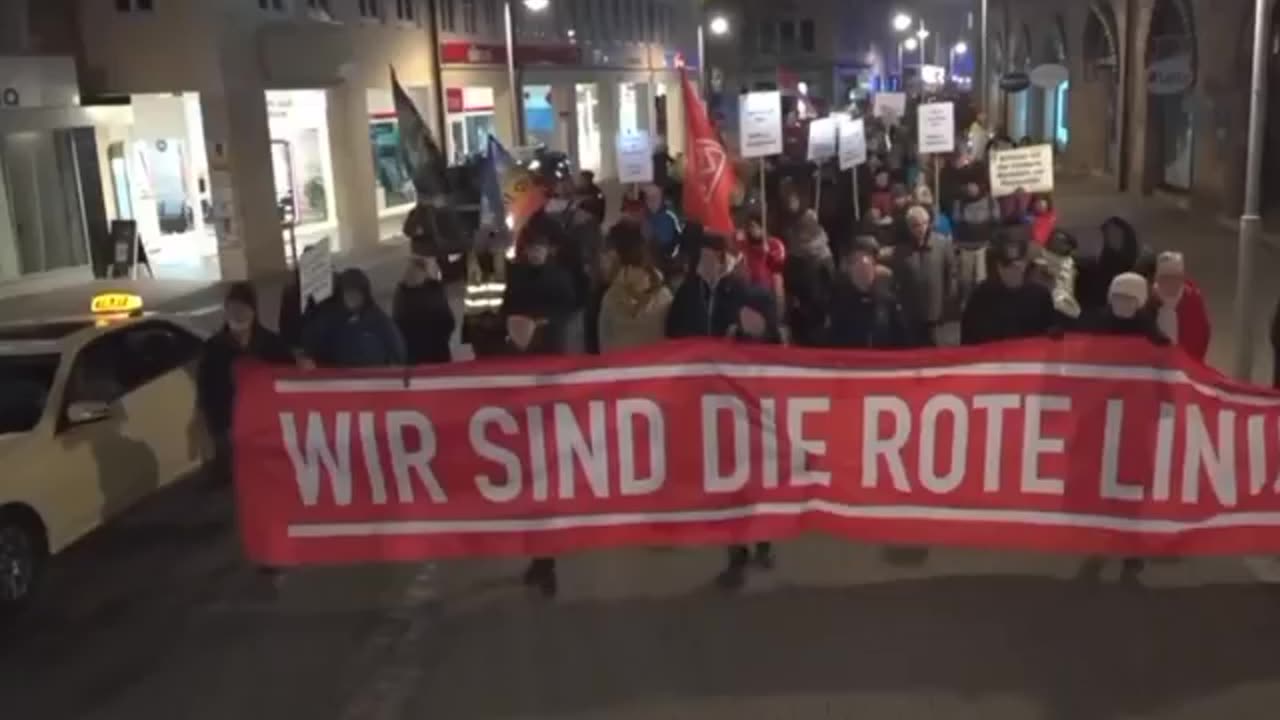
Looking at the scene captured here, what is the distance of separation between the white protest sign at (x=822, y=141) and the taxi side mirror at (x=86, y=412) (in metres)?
11.2

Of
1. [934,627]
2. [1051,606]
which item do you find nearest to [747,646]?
[934,627]

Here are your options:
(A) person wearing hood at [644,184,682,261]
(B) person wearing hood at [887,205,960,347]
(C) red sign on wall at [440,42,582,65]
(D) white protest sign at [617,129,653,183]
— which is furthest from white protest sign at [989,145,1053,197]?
(C) red sign on wall at [440,42,582,65]

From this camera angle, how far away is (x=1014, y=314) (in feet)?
31.0

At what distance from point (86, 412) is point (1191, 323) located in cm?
714

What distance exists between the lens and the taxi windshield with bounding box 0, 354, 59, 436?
29.0 ft

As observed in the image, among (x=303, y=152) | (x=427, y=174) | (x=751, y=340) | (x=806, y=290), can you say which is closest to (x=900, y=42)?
(x=303, y=152)

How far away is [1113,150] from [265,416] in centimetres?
3393

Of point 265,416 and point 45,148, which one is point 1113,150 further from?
point 265,416

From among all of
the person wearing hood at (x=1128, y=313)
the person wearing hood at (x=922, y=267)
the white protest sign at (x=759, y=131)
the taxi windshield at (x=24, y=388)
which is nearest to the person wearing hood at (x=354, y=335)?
the taxi windshield at (x=24, y=388)

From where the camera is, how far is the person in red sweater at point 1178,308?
8922 millimetres

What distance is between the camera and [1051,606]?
7.82 metres

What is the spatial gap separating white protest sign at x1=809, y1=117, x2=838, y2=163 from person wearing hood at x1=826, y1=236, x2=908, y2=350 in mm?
9284

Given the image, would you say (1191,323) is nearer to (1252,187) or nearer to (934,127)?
(1252,187)

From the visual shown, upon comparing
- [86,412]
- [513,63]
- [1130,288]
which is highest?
[513,63]
